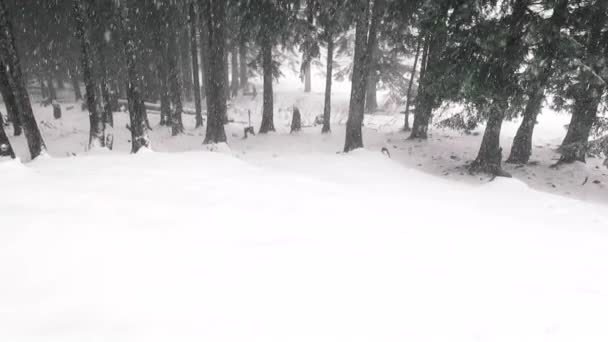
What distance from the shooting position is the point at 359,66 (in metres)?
12.6

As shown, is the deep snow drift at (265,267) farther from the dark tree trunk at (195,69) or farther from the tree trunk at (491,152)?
the dark tree trunk at (195,69)

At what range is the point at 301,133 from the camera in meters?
17.2

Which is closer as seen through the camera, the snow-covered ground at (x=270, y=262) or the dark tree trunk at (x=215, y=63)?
the snow-covered ground at (x=270, y=262)

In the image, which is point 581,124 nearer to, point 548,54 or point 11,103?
point 548,54

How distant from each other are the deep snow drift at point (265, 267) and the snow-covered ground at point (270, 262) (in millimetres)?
14

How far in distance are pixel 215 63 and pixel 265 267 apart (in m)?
12.2

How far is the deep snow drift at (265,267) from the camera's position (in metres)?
2.55

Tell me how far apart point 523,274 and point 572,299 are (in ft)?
1.63

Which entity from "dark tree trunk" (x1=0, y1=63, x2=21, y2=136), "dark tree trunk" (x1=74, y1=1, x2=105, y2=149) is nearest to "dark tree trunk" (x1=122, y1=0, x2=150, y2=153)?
"dark tree trunk" (x1=74, y1=1, x2=105, y2=149)

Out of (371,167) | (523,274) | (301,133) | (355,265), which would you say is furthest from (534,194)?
(301,133)

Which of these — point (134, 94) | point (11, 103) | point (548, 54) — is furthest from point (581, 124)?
point (11, 103)

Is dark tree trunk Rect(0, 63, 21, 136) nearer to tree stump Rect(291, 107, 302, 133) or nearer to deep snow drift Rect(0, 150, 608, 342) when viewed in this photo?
tree stump Rect(291, 107, 302, 133)

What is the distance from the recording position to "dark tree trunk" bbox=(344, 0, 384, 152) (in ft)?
39.5

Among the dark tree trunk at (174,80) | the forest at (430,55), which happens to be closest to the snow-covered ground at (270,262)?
the forest at (430,55)
